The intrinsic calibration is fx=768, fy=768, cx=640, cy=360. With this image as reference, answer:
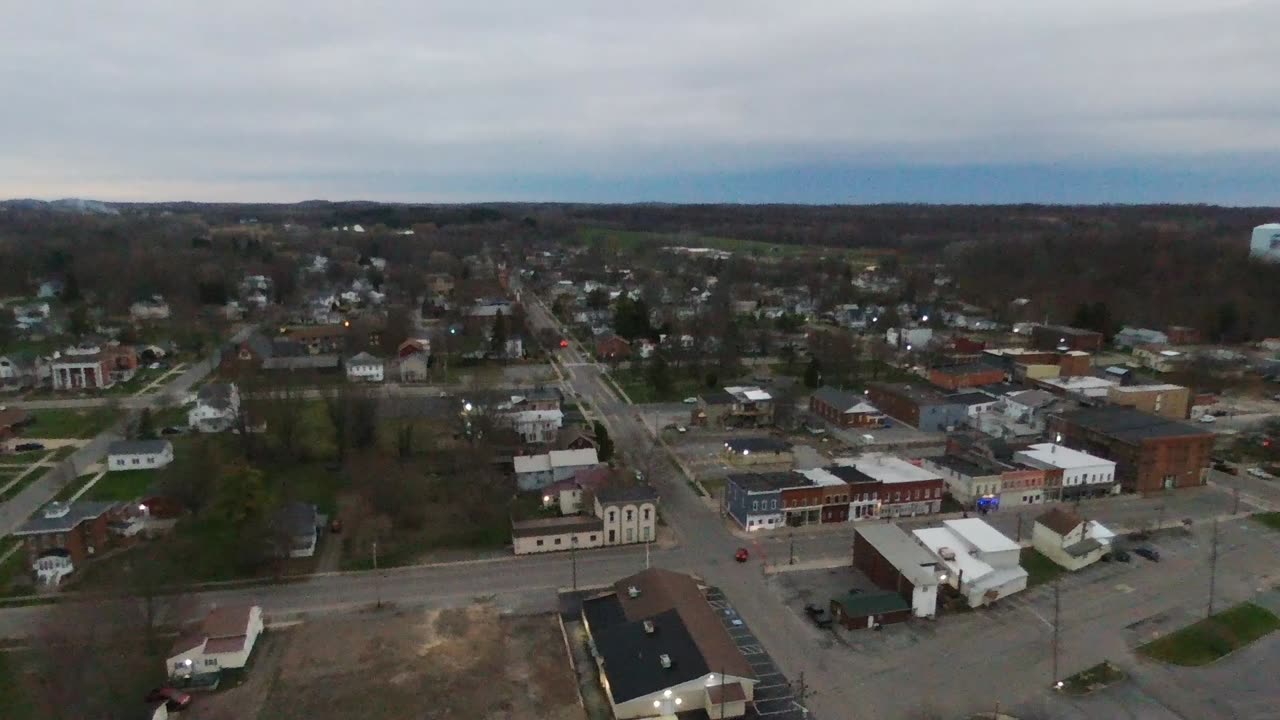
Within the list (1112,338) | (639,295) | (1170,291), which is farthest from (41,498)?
(1170,291)

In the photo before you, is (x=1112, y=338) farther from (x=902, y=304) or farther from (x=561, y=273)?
(x=561, y=273)

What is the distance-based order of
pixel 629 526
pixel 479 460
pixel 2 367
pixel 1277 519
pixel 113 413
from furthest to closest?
pixel 2 367 → pixel 113 413 → pixel 479 460 → pixel 1277 519 → pixel 629 526

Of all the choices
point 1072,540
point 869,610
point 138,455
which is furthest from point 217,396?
point 1072,540

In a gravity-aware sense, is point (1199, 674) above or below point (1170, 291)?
below

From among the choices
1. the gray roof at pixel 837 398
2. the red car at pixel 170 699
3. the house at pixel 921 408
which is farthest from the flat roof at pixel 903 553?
the red car at pixel 170 699

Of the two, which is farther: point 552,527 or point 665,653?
point 552,527

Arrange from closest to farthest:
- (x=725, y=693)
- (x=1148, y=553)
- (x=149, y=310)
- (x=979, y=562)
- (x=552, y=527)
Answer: (x=725, y=693) < (x=979, y=562) < (x=1148, y=553) < (x=552, y=527) < (x=149, y=310)

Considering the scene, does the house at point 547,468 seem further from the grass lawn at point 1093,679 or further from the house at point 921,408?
the house at point 921,408

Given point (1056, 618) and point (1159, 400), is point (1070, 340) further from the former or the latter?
point (1056, 618)
